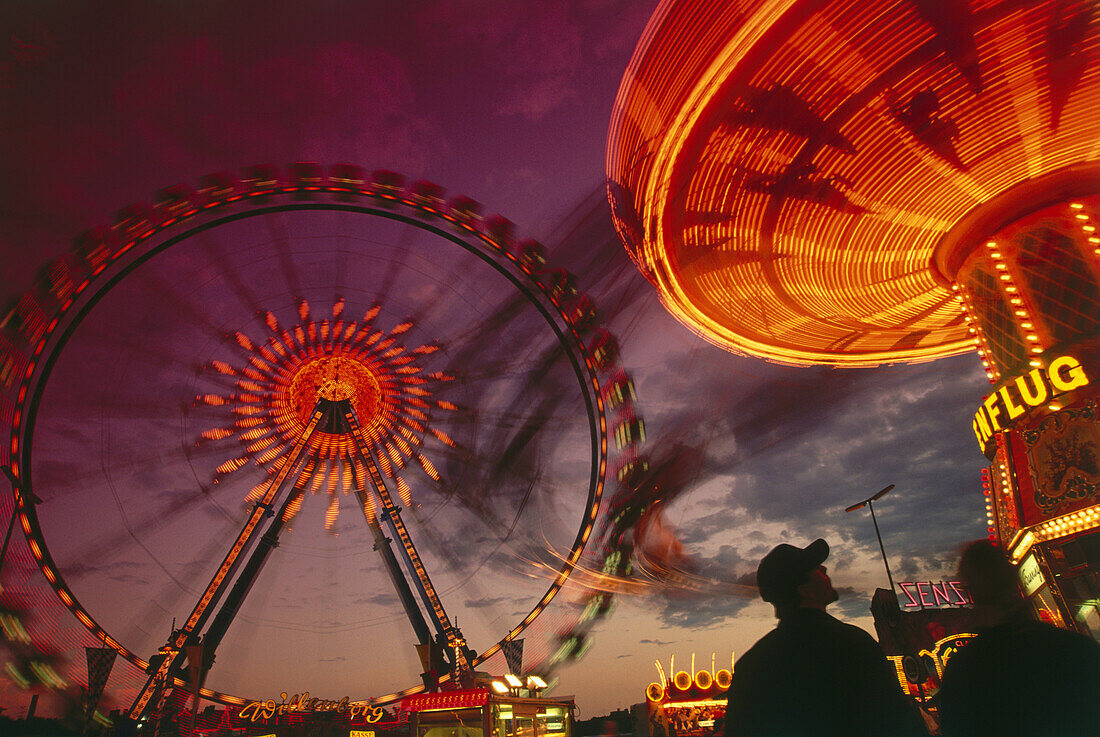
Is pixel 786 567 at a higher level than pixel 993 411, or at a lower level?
lower

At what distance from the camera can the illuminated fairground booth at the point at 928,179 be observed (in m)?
7.46

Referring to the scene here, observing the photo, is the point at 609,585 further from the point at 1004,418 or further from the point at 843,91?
the point at 843,91

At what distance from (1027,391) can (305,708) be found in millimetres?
28977

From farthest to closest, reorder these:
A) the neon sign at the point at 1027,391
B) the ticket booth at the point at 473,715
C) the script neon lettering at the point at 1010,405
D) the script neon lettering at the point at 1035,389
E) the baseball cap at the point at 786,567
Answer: the ticket booth at the point at 473,715, the script neon lettering at the point at 1010,405, the script neon lettering at the point at 1035,389, the neon sign at the point at 1027,391, the baseball cap at the point at 786,567

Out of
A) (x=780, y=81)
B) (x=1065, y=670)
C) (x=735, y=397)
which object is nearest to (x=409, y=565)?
(x=735, y=397)

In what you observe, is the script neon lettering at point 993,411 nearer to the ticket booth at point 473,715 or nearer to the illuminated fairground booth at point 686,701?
the ticket booth at point 473,715

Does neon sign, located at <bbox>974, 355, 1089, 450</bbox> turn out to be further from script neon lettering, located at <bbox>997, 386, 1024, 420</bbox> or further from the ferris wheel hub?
the ferris wheel hub

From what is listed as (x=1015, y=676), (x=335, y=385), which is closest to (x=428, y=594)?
(x=335, y=385)

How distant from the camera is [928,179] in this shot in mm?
9242

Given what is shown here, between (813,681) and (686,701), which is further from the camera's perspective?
(686,701)

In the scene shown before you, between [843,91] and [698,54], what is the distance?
85.5 inches

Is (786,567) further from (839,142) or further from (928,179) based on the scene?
(928,179)

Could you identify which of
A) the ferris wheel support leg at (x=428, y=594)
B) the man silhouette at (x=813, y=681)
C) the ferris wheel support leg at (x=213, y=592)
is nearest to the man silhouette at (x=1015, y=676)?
the man silhouette at (x=813, y=681)

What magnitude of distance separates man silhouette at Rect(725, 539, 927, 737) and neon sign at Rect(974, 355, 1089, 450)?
8.19 metres
